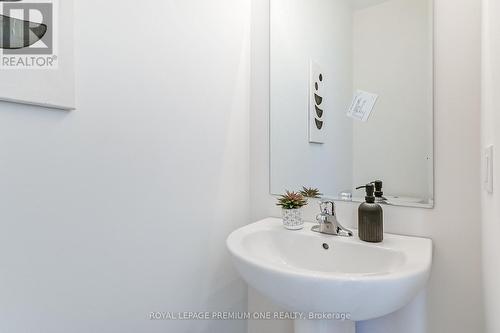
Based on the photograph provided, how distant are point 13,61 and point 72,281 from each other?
0.56m

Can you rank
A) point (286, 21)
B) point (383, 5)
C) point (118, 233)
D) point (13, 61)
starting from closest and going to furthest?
point (13, 61) < point (118, 233) < point (383, 5) < point (286, 21)

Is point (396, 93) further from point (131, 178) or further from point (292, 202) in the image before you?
point (131, 178)

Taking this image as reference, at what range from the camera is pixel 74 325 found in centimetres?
74

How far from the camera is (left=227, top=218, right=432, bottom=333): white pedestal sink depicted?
25.1 inches

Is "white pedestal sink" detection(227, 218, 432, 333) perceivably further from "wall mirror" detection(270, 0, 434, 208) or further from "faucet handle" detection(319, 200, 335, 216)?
"wall mirror" detection(270, 0, 434, 208)

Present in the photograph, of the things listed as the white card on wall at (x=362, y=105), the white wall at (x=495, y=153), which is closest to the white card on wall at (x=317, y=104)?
the white card on wall at (x=362, y=105)

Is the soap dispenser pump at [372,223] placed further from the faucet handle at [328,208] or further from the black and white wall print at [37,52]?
the black and white wall print at [37,52]

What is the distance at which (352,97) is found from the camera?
112cm

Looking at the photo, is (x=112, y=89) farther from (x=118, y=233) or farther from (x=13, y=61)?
(x=118, y=233)

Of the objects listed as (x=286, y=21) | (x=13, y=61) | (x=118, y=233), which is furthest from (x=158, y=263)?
(x=286, y=21)

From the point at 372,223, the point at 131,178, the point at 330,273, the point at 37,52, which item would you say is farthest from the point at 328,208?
the point at 37,52

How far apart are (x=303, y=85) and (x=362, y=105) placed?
11.5 inches

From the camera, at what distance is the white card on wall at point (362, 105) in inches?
42.7

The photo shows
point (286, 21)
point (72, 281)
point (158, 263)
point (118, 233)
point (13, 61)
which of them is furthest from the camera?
point (286, 21)
